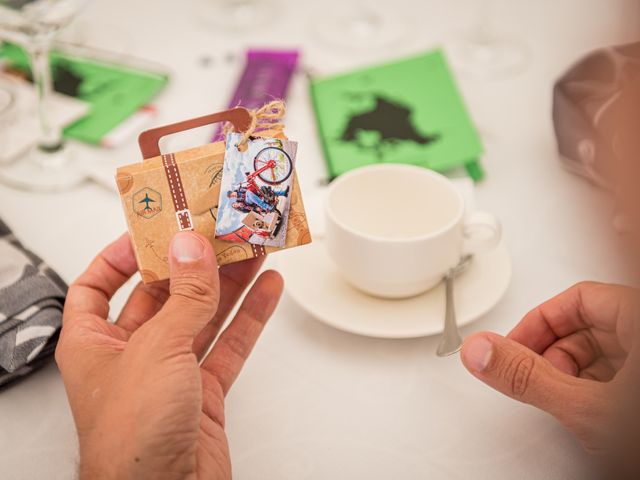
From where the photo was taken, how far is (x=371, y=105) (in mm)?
888

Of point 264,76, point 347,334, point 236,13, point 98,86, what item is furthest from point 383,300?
point 236,13

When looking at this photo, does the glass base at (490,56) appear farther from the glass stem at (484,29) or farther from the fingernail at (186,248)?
the fingernail at (186,248)

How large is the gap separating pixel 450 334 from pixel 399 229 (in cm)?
15

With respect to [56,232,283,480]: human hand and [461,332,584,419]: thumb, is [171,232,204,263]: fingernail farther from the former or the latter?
[461,332,584,419]: thumb

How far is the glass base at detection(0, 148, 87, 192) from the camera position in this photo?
821mm

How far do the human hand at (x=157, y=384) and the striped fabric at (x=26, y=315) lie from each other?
0.11 feet

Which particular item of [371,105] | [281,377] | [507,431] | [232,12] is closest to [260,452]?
[281,377]

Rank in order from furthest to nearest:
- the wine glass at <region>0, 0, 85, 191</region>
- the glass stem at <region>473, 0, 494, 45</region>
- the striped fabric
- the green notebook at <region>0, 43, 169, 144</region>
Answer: the glass stem at <region>473, 0, 494, 45</region> → the green notebook at <region>0, 43, 169, 144</region> → the wine glass at <region>0, 0, 85, 191</region> → the striped fabric

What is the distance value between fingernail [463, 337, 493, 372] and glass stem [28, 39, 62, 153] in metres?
0.63

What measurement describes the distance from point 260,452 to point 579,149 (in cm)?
52

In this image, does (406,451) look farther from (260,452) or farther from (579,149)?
(579,149)

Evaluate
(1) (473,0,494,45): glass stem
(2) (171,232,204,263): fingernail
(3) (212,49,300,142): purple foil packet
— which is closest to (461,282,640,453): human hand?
(2) (171,232,204,263): fingernail

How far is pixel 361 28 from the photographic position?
110 centimetres

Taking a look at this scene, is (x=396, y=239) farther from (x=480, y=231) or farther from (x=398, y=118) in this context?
(x=398, y=118)
